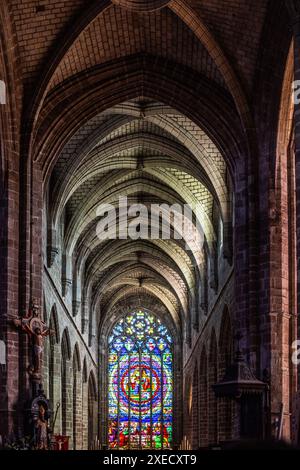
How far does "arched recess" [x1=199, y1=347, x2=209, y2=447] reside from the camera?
39219 millimetres

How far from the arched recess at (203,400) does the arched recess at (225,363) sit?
5757mm

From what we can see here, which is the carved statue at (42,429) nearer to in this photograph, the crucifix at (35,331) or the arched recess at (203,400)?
the crucifix at (35,331)

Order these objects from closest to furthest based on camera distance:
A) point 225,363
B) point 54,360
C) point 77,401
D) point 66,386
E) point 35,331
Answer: point 35,331 < point 225,363 < point 54,360 < point 66,386 < point 77,401

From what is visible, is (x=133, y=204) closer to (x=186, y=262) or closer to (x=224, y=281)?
(x=186, y=262)

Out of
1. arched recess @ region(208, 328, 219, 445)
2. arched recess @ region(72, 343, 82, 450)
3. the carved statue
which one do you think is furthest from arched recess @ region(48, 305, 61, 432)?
the carved statue

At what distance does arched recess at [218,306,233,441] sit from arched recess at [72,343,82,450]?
863cm

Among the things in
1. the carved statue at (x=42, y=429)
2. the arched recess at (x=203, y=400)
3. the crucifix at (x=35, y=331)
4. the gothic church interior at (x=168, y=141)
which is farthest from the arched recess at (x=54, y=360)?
the carved statue at (x=42, y=429)

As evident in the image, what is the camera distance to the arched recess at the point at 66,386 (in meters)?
37.2

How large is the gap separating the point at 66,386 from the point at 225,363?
293 inches

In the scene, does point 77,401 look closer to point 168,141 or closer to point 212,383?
point 212,383

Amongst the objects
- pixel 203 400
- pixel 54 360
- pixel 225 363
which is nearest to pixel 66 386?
pixel 54 360

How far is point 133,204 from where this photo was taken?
39.7 m

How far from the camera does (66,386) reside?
123 ft
